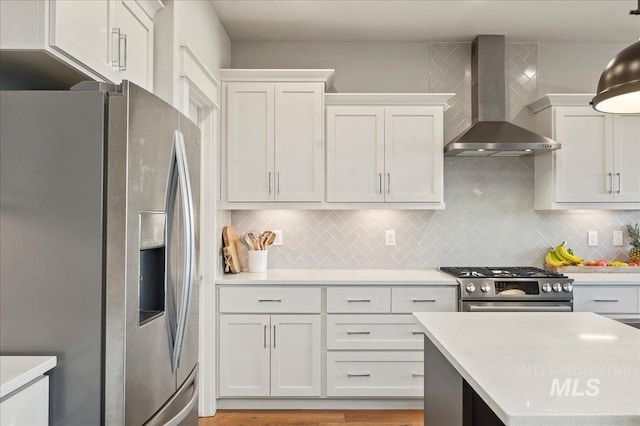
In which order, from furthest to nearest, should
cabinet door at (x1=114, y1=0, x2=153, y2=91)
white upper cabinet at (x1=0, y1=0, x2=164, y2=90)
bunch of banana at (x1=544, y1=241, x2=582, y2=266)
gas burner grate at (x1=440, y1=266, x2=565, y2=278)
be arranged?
bunch of banana at (x1=544, y1=241, x2=582, y2=266) → gas burner grate at (x1=440, y1=266, x2=565, y2=278) → cabinet door at (x1=114, y1=0, x2=153, y2=91) → white upper cabinet at (x1=0, y1=0, x2=164, y2=90)

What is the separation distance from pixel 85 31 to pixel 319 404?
8.94 ft

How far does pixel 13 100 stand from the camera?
136 cm

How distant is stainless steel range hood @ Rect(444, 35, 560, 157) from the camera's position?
336 cm

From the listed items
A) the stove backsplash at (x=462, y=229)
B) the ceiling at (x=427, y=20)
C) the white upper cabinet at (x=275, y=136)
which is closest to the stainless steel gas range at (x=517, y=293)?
the stove backsplash at (x=462, y=229)

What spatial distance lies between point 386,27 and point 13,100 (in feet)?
9.24

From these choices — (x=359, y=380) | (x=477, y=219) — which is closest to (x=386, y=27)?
(x=477, y=219)

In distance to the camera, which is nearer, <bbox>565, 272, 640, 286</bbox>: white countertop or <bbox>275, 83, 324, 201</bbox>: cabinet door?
<bbox>565, 272, 640, 286</bbox>: white countertop

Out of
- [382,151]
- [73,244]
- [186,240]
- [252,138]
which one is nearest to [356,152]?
[382,151]

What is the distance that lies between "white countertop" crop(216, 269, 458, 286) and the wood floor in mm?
910

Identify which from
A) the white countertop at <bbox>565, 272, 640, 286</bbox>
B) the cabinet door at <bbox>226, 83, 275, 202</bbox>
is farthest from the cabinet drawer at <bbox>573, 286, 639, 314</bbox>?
the cabinet door at <bbox>226, 83, 275, 202</bbox>

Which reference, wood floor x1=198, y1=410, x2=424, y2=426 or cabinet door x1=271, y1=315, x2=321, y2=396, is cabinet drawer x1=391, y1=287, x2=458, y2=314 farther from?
wood floor x1=198, y1=410, x2=424, y2=426

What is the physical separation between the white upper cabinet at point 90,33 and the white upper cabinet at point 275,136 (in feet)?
3.96

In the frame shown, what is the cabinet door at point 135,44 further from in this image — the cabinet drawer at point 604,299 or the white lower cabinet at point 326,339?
the cabinet drawer at point 604,299

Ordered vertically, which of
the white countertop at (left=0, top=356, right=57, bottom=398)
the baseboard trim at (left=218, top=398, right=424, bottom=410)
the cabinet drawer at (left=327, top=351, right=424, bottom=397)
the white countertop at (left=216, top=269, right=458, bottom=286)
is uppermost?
the white countertop at (left=0, top=356, right=57, bottom=398)
